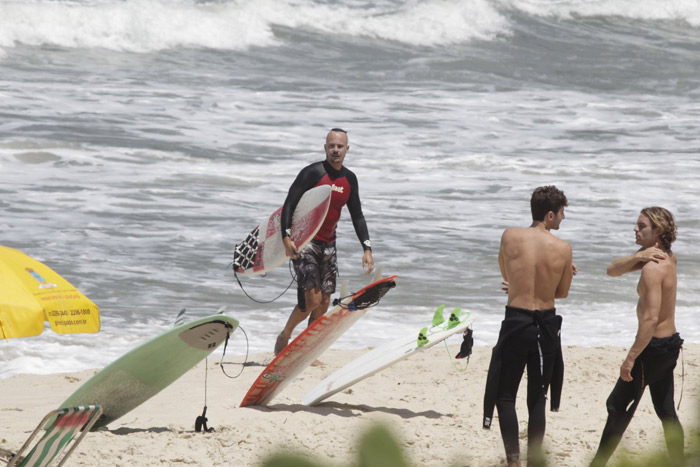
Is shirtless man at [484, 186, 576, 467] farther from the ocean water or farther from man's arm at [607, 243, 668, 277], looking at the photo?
the ocean water

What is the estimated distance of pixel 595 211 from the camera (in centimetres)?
1289

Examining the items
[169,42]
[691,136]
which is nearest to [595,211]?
[691,136]

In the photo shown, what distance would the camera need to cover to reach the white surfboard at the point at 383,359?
18.9 ft

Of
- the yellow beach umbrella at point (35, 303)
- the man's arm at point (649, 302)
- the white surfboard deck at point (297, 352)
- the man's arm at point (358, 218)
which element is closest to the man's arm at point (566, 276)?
the man's arm at point (649, 302)

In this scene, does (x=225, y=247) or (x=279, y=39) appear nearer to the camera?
(x=225, y=247)

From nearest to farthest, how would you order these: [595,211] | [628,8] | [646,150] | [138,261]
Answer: [138,261], [595,211], [646,150], [628,8]

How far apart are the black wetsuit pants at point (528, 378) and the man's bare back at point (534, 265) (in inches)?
2.9

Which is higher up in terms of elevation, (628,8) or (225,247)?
(628,8)

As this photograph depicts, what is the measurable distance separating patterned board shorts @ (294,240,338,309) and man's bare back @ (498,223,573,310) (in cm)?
221

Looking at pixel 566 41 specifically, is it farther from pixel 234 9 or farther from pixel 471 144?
pixel 471 144

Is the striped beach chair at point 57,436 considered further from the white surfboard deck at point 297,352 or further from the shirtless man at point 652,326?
the shirtless man at point 652,326

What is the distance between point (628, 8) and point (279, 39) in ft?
39.6

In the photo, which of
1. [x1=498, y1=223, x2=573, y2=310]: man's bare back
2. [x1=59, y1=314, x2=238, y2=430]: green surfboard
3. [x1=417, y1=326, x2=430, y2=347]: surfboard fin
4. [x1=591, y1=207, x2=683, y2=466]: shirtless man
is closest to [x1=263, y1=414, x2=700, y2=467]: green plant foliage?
[x1=591, y1=207, x2=683, y2=466]: shirtless man

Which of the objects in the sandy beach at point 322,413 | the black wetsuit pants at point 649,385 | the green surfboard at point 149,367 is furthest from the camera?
the green surfboard at point 149,367
